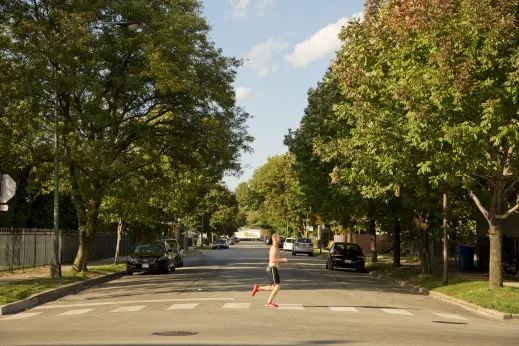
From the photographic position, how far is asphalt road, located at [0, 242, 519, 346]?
1181 cm

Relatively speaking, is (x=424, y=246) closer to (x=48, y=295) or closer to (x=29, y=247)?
(x=48, y=295)

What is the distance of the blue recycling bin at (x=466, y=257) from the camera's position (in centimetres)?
3903

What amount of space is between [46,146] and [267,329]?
19553 millimetres

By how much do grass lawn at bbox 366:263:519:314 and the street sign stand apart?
40.5ft

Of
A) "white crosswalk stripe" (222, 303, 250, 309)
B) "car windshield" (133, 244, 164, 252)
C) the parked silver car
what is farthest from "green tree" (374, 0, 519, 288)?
the parked silver car

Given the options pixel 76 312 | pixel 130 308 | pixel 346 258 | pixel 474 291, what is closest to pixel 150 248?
pixel 346 258

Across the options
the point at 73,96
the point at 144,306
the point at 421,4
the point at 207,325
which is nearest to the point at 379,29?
the point at 421,4

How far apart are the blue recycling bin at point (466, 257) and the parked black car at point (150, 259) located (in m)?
15.3

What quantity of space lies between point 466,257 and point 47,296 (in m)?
24.5

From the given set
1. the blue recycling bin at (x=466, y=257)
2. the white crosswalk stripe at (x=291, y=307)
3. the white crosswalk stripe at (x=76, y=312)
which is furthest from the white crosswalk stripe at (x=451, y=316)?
the blue recycling bin at (x=466, y=257)

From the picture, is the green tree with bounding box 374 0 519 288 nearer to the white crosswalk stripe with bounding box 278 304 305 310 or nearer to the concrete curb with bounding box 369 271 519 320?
the concrete curb with bounding box 369 271 519 320

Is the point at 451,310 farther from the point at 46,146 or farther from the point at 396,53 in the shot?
the point at 46,146

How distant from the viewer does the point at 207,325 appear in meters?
13.6

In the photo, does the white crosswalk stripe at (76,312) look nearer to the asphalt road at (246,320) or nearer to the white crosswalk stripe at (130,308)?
the asphalt road at (246,320)
